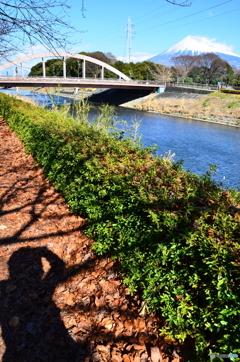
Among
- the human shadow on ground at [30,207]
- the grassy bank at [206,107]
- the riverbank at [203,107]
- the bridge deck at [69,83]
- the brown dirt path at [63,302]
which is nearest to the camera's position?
the brown dirt path at [63,302]

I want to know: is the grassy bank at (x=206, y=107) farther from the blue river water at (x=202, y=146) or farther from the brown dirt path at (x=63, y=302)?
the brown dirt path at (x=63, y=302)

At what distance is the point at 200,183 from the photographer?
11.5 ft

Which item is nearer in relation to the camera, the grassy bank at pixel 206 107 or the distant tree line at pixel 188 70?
the grassy bank at pixel 206 107

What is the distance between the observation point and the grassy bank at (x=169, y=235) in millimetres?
1896

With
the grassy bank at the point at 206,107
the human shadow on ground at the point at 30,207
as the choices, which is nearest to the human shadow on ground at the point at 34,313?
the human shadow on ground at the point at 30,207

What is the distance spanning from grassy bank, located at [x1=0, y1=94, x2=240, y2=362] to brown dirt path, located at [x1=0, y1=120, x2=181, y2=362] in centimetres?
18

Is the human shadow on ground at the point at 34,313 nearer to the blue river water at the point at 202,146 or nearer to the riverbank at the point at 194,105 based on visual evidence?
the blue river water at the point at 202,146

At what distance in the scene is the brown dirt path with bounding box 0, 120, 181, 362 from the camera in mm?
2156

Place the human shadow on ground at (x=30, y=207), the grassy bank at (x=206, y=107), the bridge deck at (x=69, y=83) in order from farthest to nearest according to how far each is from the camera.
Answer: the bridge deck at (x=69, y=83)
the grassy bank at (x=206, y=107)
the human shadow on ground at (x=30, y=207)

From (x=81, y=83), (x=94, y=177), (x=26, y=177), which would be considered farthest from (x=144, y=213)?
(x=81, y=83)

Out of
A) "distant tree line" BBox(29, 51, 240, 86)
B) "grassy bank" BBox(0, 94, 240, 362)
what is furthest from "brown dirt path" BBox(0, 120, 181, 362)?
"distant tree line" BBox(29, 51, 240, 86)

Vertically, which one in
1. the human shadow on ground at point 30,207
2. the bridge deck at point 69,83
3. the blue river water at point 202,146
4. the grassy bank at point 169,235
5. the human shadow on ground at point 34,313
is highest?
the bridge deck at point 69,83

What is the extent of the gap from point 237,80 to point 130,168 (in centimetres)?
5172

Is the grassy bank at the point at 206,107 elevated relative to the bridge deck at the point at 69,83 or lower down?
lower down
